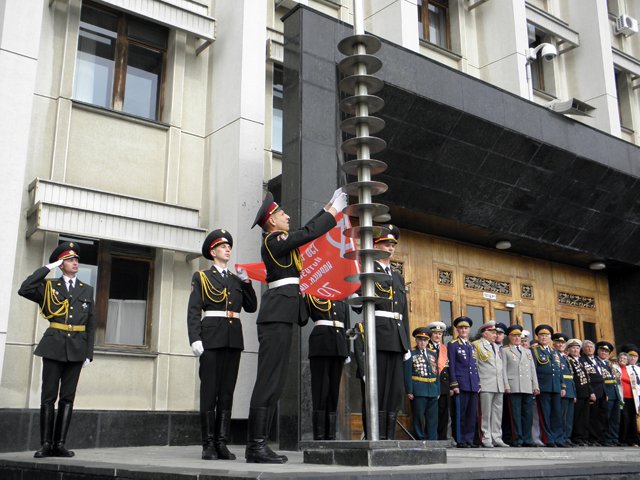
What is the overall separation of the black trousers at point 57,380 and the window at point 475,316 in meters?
7.91

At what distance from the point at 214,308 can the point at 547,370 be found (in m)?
6.28

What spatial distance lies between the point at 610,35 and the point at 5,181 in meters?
14.0

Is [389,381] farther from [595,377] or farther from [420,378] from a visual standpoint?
[595,377]

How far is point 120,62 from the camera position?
1013 centimetres

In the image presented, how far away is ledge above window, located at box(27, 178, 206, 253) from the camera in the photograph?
8.61 m

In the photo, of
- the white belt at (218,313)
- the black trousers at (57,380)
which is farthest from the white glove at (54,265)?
the white belt at (218,313)

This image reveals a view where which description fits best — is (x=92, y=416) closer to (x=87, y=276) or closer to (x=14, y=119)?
(x=87, y=276)

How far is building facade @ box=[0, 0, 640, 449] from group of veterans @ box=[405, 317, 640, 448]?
4.41 feet

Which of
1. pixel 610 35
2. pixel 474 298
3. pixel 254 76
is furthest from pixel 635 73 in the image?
pixel 254 76

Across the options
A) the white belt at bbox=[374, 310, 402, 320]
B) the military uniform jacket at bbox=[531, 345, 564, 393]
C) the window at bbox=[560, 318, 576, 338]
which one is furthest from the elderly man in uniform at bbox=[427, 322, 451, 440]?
the window at bbox=[560, 318, 576, 338]

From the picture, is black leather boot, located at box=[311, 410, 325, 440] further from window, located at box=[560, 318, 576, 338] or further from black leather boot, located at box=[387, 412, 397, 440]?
window, located at box=[560, 318, 576, 338]

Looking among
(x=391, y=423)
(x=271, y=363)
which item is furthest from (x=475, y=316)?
(x=271, y=363)

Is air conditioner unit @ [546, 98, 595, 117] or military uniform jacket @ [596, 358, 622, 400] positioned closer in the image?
military uniform jacket @ [596, 358, 622, 400]

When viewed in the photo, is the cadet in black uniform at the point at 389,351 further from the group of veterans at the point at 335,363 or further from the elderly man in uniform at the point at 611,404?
the elderly man in uniform at the point at 611,404
